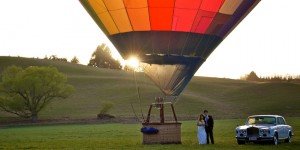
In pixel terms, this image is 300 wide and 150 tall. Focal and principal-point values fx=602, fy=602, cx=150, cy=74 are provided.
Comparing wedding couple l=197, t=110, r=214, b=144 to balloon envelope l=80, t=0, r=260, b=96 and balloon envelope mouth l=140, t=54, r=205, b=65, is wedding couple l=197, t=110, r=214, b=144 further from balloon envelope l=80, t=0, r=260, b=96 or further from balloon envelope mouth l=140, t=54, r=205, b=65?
balloon envelope mouth l=140, t=54, r=205, b=65

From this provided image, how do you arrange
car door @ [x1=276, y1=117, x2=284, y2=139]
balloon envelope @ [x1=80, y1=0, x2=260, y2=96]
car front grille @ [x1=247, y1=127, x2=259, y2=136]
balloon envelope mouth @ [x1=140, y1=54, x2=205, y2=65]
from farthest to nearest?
car door @ [x1=276, y1=117, x2=284, y2=139] < car front grille @ [x1=247, y1=127, x2=259, y2=136] < balloon envelope mouth @ [x1=140, y1=54, x2=205, y2=65] < balloon envelope @ [x1=80, y1=0, x2=260, y2=96]

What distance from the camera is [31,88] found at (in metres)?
77.6

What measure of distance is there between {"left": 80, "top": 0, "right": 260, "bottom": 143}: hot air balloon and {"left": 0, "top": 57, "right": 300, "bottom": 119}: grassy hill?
52.8m

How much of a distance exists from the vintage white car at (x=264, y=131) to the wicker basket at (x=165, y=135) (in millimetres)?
2656

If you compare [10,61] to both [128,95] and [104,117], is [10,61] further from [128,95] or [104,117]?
[104,117]

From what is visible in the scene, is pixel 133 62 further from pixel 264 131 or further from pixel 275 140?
pixel 275 140

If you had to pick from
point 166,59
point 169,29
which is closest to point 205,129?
point 166,59

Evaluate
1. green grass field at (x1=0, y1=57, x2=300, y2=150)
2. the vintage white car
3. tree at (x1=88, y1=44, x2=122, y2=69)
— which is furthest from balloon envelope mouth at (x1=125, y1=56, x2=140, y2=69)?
tree at (x1=88, y1=44, x2=122, y2=69)

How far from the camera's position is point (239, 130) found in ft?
82.7

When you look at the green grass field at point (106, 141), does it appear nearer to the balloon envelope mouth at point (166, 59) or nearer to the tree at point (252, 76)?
the balloon envelope mouth at point (166, 59)

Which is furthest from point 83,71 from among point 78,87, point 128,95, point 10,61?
point 128,95

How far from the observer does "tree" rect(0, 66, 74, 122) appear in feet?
254

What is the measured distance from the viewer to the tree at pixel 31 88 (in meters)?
77.4

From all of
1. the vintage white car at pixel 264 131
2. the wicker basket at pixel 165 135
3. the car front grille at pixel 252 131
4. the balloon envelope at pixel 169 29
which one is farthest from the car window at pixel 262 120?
the balloon envelope at pixel 169 29
